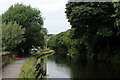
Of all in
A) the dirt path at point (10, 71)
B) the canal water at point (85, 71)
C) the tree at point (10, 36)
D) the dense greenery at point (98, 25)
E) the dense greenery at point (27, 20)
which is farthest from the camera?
the dense greenery at point (27, 20)

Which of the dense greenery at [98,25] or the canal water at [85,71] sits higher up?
the dense greenery at [98,25]

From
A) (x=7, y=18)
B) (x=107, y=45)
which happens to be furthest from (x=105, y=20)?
(x=7, y=18)

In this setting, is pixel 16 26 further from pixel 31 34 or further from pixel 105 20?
pixel 105 20

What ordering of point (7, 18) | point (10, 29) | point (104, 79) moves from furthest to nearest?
1. point (7, 18)
2. point (10, 29)
3. point (104, 79)

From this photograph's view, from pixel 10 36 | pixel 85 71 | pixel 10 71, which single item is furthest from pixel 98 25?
pixel 10 71

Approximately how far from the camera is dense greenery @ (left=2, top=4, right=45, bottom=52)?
30141 mm

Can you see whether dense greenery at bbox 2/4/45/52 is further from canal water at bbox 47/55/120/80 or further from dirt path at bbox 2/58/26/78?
dirt path at bbox 2/58/26/78

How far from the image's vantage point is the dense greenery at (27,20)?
30.1 metres

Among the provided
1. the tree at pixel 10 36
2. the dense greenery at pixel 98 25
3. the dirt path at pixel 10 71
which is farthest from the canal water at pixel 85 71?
the tree at pixel 10 36

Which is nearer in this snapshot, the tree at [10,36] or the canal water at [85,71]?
the canal water at [85,71]

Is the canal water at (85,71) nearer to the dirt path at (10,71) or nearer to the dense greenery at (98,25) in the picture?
the dirt path at (10,71)

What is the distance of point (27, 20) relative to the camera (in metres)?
31.2

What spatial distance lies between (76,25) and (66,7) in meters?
5.06

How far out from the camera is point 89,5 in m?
26.9
